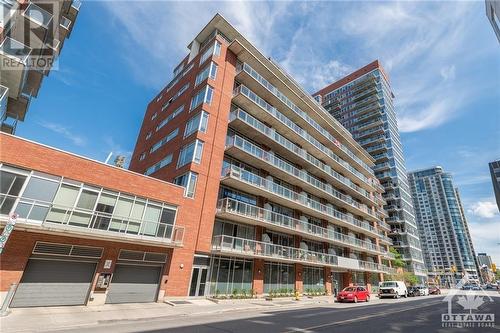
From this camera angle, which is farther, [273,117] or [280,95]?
[280,95]

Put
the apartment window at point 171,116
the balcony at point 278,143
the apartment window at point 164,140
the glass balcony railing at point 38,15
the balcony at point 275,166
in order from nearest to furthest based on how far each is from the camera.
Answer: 1. the glass balcony railing at point 38,15
2. the balcony at point 275,166
3. the balcony at point 278,143
4. the apartment window at point 164,140
5. the apartment window at point 171,116

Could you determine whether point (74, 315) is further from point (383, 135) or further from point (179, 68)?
point (383, 135)

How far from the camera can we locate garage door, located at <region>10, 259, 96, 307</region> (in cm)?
1289

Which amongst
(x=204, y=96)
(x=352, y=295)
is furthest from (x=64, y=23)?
(x=352, y=295)

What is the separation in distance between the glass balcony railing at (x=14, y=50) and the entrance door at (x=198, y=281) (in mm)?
17758

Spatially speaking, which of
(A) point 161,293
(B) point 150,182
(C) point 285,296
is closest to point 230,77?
(B) point 150,182

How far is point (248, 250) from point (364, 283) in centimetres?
2672

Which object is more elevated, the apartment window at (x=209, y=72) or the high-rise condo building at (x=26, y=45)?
the apartment window at (x=209, y=72)

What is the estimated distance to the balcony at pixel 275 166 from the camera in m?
24.3

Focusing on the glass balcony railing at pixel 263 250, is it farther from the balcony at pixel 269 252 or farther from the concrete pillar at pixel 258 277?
the concrete pillar at pixel 258 277

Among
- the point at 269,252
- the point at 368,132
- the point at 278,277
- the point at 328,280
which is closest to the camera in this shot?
the point at 269,252

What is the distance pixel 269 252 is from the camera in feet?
78.3

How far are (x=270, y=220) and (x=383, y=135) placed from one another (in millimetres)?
59158

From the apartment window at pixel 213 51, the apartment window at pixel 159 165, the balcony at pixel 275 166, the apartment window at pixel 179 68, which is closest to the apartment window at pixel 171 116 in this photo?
the apartment window at pixel 159 165
